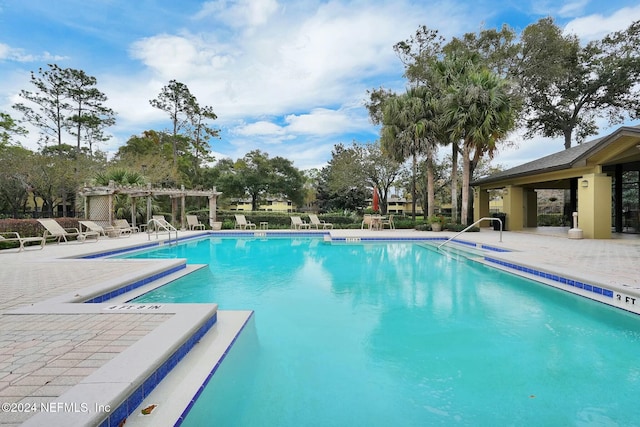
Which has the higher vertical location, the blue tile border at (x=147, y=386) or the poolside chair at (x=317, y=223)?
the poolside chair at (x=317, y=223)

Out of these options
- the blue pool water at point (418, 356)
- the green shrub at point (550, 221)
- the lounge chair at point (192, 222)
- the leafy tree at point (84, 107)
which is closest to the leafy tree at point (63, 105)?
the leafy tree at point (84, 107)

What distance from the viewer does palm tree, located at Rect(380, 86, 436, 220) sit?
17.0 m

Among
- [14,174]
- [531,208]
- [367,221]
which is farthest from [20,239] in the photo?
[531,208]

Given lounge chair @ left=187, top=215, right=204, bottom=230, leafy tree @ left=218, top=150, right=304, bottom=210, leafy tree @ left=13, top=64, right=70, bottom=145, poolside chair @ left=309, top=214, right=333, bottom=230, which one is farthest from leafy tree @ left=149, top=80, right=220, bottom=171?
poolside chair @ left=309, top=214, right=333, bottom=230

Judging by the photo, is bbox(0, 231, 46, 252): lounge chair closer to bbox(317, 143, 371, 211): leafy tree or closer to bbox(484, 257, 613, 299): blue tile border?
bbox(484, 257, 613, 299): blue tile border

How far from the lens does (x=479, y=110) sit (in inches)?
587

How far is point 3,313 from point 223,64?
15.1 meters

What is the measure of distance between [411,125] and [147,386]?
55.3 ft

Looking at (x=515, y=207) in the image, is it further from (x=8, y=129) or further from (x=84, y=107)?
(x=8, y=129)

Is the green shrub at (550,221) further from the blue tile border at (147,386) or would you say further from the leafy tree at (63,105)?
the leafy tree at (63,105)

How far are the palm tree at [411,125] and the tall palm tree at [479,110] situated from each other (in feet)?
5.03

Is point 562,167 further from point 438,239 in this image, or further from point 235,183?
point 235,183

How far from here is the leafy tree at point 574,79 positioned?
18.1 meters

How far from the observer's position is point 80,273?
19.0 ft
